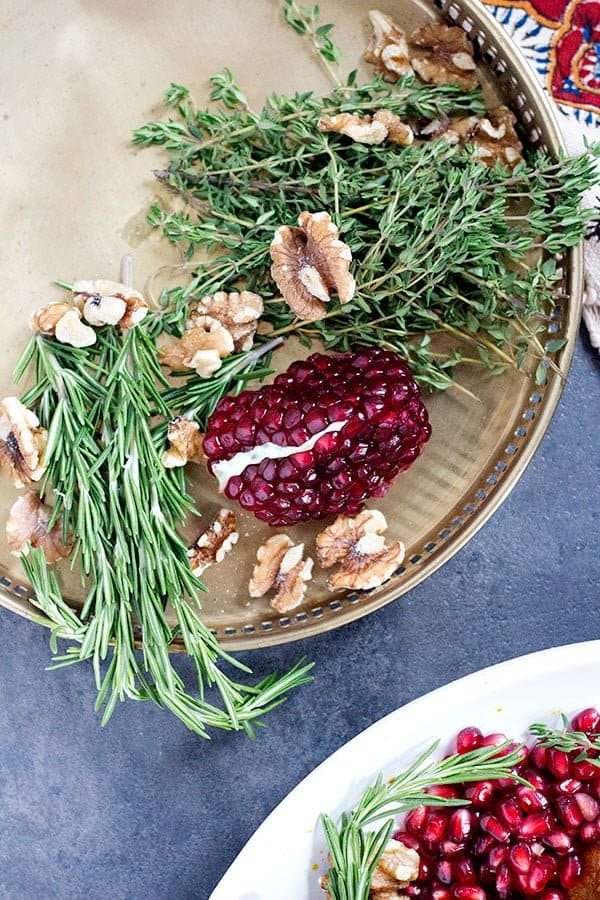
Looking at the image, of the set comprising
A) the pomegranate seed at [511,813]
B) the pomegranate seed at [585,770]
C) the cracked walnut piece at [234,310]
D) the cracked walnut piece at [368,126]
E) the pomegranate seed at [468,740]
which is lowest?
the pomegranate seed at [511,813]

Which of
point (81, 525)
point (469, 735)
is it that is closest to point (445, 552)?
point (469, 735)

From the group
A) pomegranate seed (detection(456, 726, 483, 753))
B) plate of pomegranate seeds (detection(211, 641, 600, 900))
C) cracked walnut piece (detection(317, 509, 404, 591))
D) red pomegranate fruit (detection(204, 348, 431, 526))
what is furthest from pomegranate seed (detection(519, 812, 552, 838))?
red pomegranate fruit (detection(204, 348, 431, 526))

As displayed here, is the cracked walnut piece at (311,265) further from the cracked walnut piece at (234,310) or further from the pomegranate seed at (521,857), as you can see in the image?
the pomegranate seed at (521,857)

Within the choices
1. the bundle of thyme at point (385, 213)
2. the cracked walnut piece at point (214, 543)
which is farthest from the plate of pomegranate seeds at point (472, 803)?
the bundle of thyme at point (385, 213)

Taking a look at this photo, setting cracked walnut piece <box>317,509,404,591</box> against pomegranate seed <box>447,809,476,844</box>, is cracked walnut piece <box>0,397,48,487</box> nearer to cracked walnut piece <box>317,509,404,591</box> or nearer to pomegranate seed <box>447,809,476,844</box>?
cracked walnut piece <box>317,509,404,591</box>

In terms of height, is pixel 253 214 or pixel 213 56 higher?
pixel 213 56

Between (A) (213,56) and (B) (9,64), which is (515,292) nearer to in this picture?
(A) (213,56)

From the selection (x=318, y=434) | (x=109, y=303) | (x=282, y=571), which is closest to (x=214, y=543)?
(x=282, y=571)
